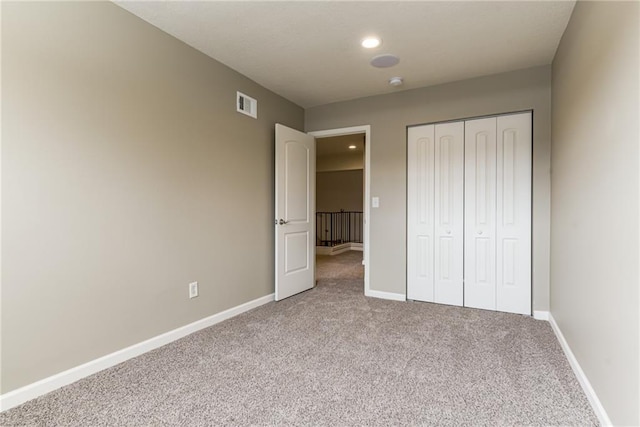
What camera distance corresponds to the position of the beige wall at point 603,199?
131cm

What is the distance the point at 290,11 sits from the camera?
2.27 metres

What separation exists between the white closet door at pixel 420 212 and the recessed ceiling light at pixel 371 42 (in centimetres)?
127

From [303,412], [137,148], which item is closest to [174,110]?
[137,148]

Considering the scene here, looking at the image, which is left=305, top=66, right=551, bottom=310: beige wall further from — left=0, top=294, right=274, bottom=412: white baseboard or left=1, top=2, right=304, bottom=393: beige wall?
Answer: left=0, top=294, right=274, bottom=412: white baseboard

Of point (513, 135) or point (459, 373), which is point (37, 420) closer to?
point (459, 373)

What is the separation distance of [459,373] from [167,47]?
10.2 ft

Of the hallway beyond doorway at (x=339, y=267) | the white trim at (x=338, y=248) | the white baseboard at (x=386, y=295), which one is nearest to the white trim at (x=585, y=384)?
the white baseboard at (x=386, y=295)

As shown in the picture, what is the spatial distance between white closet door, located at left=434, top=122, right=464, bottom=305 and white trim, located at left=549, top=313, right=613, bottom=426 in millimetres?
1074

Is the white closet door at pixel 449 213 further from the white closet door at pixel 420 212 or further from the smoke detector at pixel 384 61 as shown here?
the smoke detector at pixel 384 61

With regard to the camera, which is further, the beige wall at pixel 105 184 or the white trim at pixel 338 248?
the white trim at pixel 338 248

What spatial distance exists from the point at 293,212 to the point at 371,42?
1993 millimetres

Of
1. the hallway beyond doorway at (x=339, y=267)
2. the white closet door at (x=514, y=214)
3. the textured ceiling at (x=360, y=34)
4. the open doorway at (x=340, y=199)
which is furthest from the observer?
the open doorway at (x=340, y=199)

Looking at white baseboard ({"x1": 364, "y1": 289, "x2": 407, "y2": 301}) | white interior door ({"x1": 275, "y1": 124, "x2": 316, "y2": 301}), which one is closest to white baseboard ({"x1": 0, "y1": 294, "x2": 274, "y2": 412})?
white interior door ({"x1": 275, "y1": 124, "x2": 316, "y2": 301})

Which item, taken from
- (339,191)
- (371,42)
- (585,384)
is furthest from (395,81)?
(339,191)
